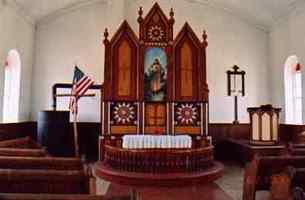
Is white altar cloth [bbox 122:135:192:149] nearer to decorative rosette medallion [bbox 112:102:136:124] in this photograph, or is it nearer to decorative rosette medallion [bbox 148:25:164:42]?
decorative rosette medallion [bbox 112:102:136:124]

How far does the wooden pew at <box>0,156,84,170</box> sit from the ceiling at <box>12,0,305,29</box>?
5.22m

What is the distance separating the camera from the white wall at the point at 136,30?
902 centimetres

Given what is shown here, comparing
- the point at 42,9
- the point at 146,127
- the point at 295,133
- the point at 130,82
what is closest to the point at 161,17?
the point at 130,82

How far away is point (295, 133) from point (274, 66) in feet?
7.36

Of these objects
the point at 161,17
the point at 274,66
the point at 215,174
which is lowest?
the point at 215,174

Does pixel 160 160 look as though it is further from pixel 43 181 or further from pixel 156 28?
pixel 156 28

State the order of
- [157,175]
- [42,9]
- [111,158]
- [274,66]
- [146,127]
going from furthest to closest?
[274,66]
[42,9]
[146,127]
[111,158]
[157,175]

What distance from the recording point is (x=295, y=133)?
7.82m

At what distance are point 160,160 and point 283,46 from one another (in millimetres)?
5077

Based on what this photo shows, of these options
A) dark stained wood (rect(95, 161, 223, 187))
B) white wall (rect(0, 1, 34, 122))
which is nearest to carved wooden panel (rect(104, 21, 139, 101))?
dark stained wood (rect(95, 161, 223, 187))

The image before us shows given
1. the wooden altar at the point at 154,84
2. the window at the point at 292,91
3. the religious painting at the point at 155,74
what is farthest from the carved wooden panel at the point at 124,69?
the window at the point at 292,91

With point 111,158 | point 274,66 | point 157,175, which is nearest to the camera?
point 157,175

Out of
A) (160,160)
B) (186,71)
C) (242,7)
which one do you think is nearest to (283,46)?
(242,7)

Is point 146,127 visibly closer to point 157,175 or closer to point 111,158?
point 111,158
